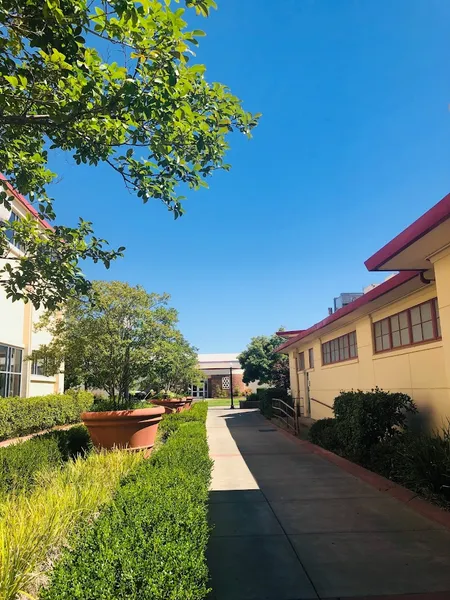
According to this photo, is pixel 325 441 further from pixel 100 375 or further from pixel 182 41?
pixel 182 41

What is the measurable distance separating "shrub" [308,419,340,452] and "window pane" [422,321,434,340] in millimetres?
2921

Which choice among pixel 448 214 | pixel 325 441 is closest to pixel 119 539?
pixel 448 214

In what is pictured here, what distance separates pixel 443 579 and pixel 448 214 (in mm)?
3533

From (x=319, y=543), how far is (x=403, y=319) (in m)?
6.22

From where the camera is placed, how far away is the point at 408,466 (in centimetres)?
648

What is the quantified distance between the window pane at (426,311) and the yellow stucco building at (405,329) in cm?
2

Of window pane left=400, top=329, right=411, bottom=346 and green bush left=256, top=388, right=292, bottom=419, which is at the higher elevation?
window pane left=400, top=329, right=411, bottom=346

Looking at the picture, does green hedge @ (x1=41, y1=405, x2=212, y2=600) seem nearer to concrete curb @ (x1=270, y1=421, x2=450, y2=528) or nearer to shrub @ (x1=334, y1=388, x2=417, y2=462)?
concrete curb @ (x1=270, y1=421, x2=450, y2=528)

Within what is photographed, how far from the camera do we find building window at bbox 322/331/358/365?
1293 centimetres

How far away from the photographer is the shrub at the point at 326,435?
10439 millimetres

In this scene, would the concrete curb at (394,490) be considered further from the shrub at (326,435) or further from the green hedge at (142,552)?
the green hedge at (142,552)

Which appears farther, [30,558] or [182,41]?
[182,41]

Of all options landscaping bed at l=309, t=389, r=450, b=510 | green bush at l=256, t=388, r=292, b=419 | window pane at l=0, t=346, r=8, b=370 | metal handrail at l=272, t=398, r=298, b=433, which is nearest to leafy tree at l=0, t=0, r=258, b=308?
landscaping bed at l=309, t=389, r=450, b=510

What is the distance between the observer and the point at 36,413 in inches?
576
